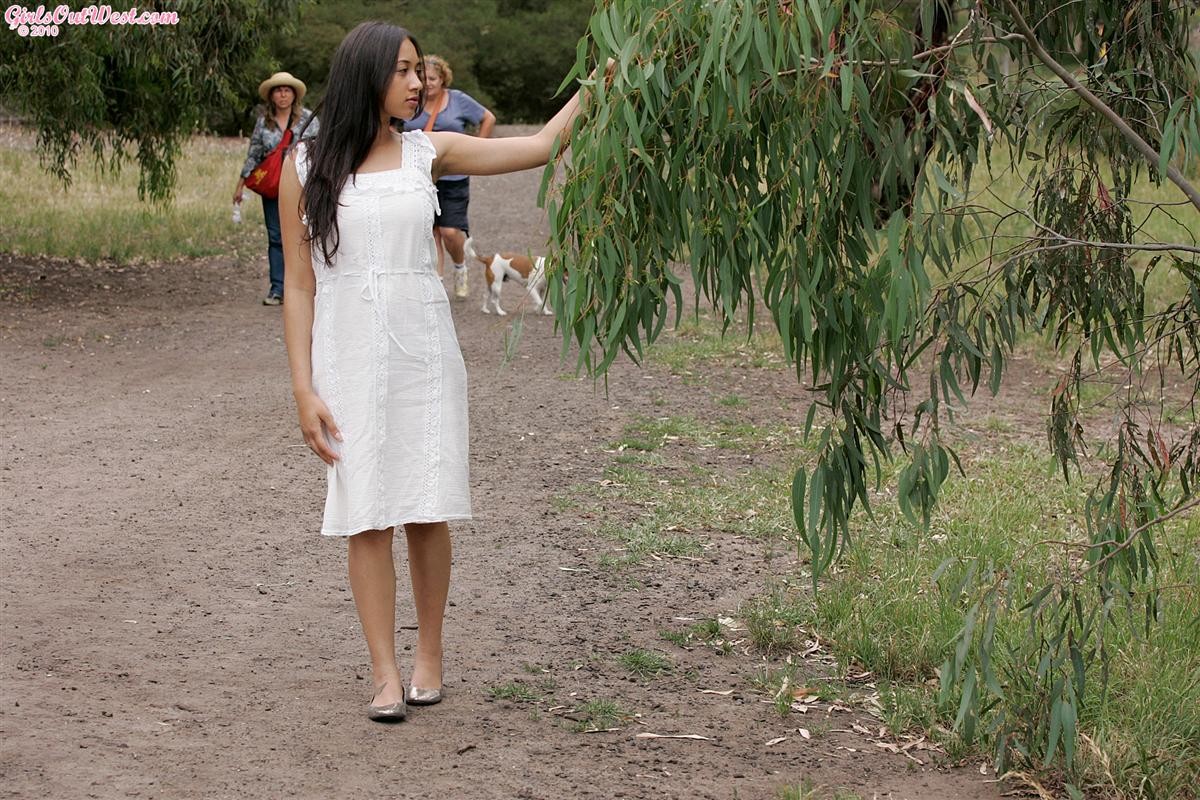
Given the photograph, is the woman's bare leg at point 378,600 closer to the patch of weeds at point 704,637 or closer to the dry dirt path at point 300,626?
the dry dirt path at point 300,626

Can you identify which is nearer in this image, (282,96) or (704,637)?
(704,637)

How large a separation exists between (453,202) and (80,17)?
3.64m

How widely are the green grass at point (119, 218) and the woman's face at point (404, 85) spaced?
41.0 feet

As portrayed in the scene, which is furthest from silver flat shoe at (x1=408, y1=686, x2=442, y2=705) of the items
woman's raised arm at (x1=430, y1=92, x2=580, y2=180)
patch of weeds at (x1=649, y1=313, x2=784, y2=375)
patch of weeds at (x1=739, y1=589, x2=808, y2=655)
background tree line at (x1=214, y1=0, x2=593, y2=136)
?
background tree line at (x1=214, y1=0, x2=593, y2=136)

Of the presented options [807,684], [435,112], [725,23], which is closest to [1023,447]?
[807,684]

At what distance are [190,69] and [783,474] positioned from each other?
790 cm

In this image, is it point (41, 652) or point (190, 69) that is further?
point (190, 69)

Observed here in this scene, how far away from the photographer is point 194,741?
14.2ft

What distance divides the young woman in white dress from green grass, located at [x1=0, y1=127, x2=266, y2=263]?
40.7 ft

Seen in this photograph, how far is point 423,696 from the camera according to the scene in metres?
4.68

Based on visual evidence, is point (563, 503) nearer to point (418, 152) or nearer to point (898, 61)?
point (418, 152)

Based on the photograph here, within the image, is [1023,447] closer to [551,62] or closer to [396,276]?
[396,276]

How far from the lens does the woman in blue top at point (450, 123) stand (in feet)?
37.3

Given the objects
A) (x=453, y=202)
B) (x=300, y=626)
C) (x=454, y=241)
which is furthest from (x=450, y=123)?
(x=300, y=626)
